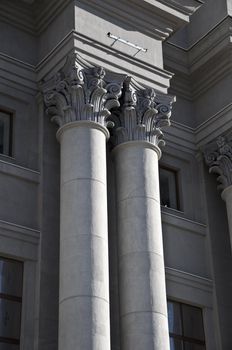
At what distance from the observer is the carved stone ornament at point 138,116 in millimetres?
21984

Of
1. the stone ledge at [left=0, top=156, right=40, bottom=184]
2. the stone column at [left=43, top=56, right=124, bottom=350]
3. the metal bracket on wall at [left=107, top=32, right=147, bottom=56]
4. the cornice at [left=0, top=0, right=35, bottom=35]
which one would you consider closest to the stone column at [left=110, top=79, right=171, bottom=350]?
the stone column at [left=43, top=56, right=124, bottom=350]

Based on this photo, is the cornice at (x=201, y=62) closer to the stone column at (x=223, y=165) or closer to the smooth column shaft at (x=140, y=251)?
the stone column at (x=223, y=165)

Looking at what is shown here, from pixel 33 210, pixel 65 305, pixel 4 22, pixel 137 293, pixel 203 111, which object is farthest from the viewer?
pixel 203 111

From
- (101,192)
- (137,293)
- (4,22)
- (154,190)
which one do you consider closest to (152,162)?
(154,190)

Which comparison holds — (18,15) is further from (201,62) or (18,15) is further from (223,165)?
(223,165)

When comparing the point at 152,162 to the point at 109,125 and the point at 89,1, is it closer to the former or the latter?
the point at 109,125

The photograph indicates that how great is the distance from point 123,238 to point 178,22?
22.4 feet

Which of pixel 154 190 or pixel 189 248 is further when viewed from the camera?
pixel 189 248

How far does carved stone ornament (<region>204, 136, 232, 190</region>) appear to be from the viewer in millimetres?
24859

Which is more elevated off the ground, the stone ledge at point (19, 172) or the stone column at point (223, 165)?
the stone column at point (223, 165)

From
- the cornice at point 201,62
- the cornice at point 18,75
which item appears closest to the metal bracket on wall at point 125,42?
the cornice at point 18,75

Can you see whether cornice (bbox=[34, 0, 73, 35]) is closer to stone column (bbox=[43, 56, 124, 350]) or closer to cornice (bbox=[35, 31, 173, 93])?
cornice (bbox=[35, 31, 173, 93])

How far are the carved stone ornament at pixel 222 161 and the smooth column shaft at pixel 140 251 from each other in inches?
135

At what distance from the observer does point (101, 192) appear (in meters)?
20.0
